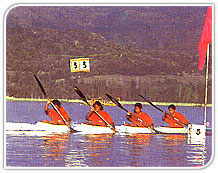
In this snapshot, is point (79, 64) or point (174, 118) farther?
point (174, 118)

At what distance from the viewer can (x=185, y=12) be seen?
4.15 meters

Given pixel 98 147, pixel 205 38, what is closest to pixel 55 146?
pixel 98 147

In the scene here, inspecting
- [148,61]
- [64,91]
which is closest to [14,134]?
[64,91]

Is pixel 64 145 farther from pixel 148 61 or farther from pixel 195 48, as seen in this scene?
pixel 195 48

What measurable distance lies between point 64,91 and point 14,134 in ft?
1.42

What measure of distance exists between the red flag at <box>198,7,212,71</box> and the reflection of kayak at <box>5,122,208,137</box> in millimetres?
442

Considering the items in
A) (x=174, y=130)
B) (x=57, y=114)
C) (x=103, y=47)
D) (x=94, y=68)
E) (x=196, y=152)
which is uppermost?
(x=103, y=47)

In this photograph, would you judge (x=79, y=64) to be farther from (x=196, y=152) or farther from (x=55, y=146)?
(x=196, y=152)

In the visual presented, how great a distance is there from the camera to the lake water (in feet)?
13.5

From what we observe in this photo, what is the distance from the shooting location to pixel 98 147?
4.18 metres

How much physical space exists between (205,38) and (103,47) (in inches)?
26.5

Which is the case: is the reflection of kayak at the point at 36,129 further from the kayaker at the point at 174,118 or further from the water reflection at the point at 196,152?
the water reflection at the point at 196,152

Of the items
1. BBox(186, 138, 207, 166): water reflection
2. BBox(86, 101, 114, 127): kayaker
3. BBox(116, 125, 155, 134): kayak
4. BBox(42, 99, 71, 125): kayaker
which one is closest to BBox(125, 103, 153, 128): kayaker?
BBox(116, 125, 155, 134): kayak

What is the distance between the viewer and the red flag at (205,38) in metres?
4.14
